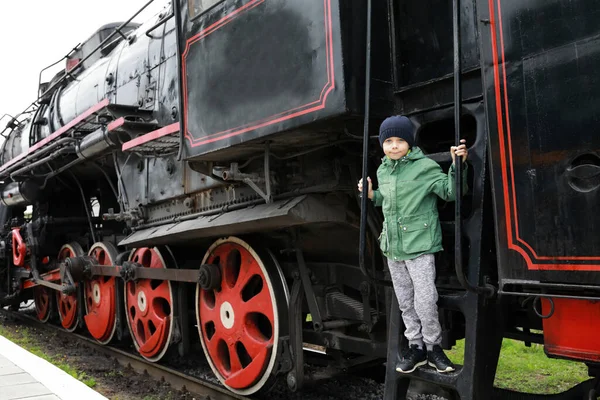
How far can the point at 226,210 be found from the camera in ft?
12.3

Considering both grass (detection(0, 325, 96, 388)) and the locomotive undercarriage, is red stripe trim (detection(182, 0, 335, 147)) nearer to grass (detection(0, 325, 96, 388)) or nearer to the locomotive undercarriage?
the locomotive undercarriage

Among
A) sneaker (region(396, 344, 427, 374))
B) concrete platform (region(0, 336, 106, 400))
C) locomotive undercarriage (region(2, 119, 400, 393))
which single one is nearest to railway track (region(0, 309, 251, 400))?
locomotive undercarriage (region(2, 119, 400, 393))

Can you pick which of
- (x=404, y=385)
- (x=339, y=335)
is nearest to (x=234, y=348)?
(x=339, y=335)

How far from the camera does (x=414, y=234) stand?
2.20m

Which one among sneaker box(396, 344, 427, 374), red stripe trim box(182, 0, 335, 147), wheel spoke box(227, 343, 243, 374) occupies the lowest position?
wheel spoke box(227, 343, 243, 374)

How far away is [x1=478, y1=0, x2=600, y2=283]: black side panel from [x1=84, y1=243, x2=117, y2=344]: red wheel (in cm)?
476

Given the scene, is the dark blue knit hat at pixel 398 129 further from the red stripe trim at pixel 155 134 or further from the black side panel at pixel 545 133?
the red stripe trim at pixel 155 134

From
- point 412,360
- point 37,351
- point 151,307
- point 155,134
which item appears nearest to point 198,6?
point 155,134

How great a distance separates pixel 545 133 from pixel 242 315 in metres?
2.52

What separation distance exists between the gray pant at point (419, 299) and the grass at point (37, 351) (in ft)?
10.9

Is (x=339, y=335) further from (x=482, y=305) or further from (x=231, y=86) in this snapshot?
(x=231, y=86)

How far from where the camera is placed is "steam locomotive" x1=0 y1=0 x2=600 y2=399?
1.80 metres

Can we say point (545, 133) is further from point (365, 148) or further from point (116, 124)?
point (116, 124)

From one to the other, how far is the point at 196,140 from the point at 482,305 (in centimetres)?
191
